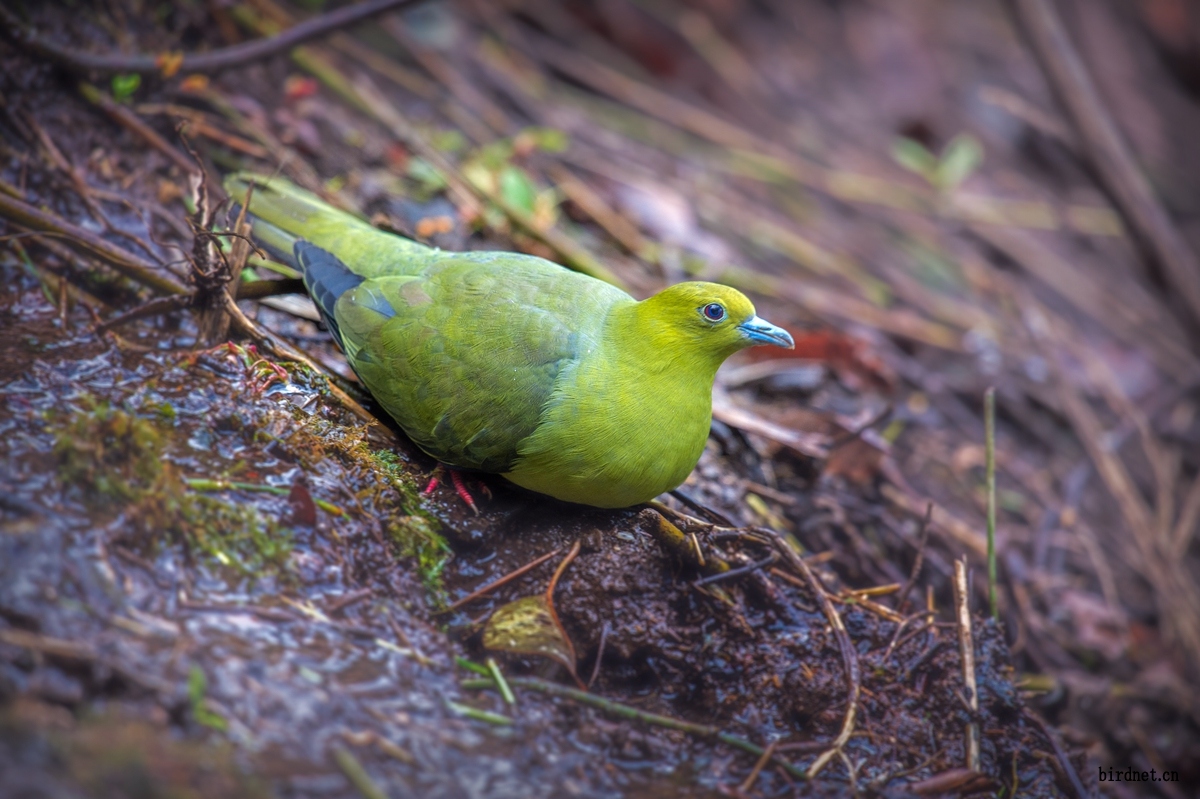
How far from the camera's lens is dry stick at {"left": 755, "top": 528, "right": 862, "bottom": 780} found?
2.79 m

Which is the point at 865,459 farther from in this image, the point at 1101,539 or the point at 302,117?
the point at 302,117

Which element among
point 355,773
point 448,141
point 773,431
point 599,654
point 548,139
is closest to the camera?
point 355,773

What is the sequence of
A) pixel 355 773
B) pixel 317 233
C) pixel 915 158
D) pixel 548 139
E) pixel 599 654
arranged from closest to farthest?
pixel 355 773
pixel 599 654
pixel 317 233
pixel 548 139
pixel 915 158

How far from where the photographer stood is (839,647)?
309 cm

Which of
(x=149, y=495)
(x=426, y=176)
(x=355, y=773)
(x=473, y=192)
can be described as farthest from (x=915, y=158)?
(x=355, y=773)

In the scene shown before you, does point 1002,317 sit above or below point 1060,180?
below

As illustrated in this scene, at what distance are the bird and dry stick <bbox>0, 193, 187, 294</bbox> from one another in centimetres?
41

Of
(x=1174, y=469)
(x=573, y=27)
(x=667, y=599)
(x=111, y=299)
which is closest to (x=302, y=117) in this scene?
(x=111, y=299)

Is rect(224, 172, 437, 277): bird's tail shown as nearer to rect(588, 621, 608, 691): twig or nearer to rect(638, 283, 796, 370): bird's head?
rect(638, 283, 796, 370): bird's head

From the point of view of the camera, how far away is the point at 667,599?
302 cm

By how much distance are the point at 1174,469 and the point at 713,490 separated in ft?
13.1

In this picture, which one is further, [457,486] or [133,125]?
[133,125]

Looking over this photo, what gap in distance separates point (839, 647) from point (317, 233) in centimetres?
237

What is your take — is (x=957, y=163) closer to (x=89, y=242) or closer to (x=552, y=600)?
(x=552, y=600)
